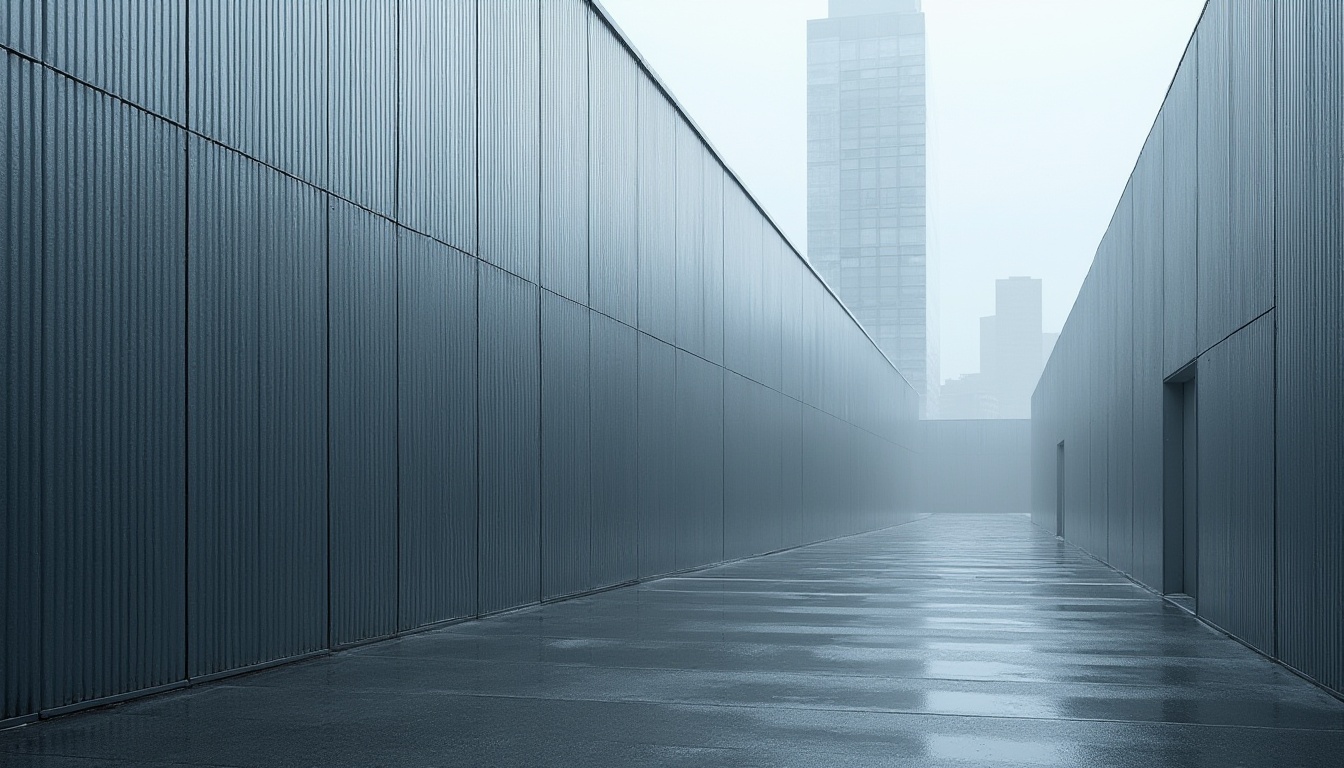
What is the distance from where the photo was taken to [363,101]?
11.9 meters

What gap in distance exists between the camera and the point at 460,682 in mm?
9328

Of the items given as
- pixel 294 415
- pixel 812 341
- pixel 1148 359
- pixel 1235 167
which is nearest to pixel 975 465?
pixel 812 341

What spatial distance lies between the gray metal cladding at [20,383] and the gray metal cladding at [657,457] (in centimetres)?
1283

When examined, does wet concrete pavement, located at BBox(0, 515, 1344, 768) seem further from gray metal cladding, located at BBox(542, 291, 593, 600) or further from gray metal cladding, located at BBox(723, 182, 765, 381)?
gray metal cladding, located at BBox(723, 182, 765, 381)

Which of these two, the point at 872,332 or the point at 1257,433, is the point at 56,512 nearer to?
the point at 1257,433

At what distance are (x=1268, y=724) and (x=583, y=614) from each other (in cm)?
819

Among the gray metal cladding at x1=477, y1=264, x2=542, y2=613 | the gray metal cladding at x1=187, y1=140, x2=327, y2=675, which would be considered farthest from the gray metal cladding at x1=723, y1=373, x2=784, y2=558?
the gray metal cladding at x1=187, y1=140, x2=327, y2=675

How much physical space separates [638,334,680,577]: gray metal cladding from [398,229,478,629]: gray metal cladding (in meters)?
6.44

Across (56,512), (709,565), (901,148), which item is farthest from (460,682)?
(901,148)

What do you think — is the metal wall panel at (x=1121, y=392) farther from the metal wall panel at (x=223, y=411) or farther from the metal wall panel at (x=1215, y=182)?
the metal wall panel at (x=223, y=411)

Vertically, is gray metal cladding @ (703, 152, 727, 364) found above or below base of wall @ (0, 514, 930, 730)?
above

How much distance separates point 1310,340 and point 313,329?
26.3 feet

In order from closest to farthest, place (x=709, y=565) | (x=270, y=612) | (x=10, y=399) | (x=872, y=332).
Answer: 1. (x=10, y=399)
2. (x=270, y=612)
3. (x=709, y=565)
4. (x=872, y=332)

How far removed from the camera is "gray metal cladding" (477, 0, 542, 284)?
14.6 meters
